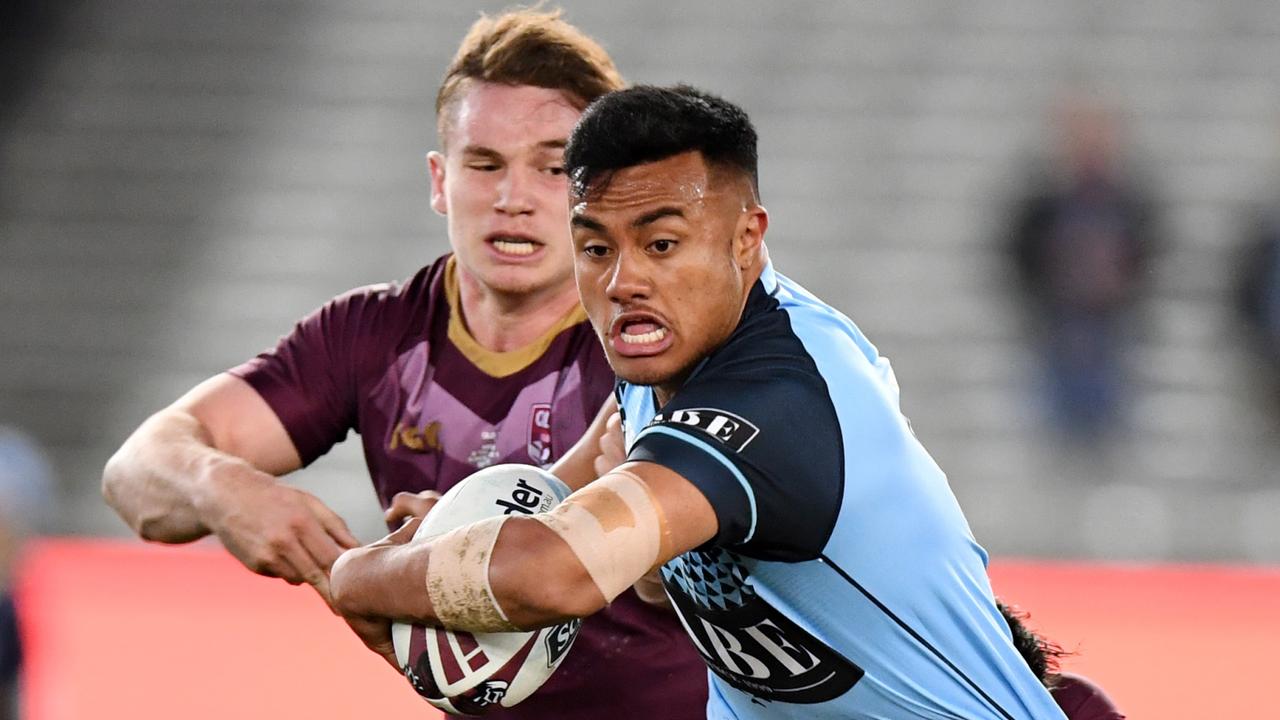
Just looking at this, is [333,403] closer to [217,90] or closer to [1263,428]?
[1263,428]

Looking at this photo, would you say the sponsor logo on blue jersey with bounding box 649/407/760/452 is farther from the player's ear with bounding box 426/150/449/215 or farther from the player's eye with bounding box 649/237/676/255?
the player's ear with bounding box 426/150/449/215

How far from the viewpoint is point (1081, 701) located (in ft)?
11.6

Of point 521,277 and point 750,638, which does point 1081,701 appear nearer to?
point 750,638

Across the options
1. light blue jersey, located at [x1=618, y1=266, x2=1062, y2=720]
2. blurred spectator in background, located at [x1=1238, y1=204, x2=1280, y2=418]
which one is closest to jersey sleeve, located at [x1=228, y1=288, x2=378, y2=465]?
light blue jersey, located at [x1=618, y1=266, x2=1062, y2=720]

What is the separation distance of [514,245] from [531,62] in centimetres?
41

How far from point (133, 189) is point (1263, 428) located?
26.0 feet

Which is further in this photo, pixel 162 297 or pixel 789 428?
pixel 162 297

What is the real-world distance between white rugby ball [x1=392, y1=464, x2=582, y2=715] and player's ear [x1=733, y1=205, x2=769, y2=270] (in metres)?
0.60

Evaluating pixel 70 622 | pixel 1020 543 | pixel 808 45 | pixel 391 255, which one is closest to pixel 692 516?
→ pixel 70 622

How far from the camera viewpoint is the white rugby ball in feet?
9.66

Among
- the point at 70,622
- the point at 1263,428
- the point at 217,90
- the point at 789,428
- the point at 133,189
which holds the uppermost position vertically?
the point at 217,90

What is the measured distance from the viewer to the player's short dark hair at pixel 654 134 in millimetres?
2914

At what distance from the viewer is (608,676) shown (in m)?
3.91

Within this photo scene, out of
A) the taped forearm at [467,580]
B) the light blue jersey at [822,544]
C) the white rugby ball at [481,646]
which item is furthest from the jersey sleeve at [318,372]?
the taped forearm at [467,580]
